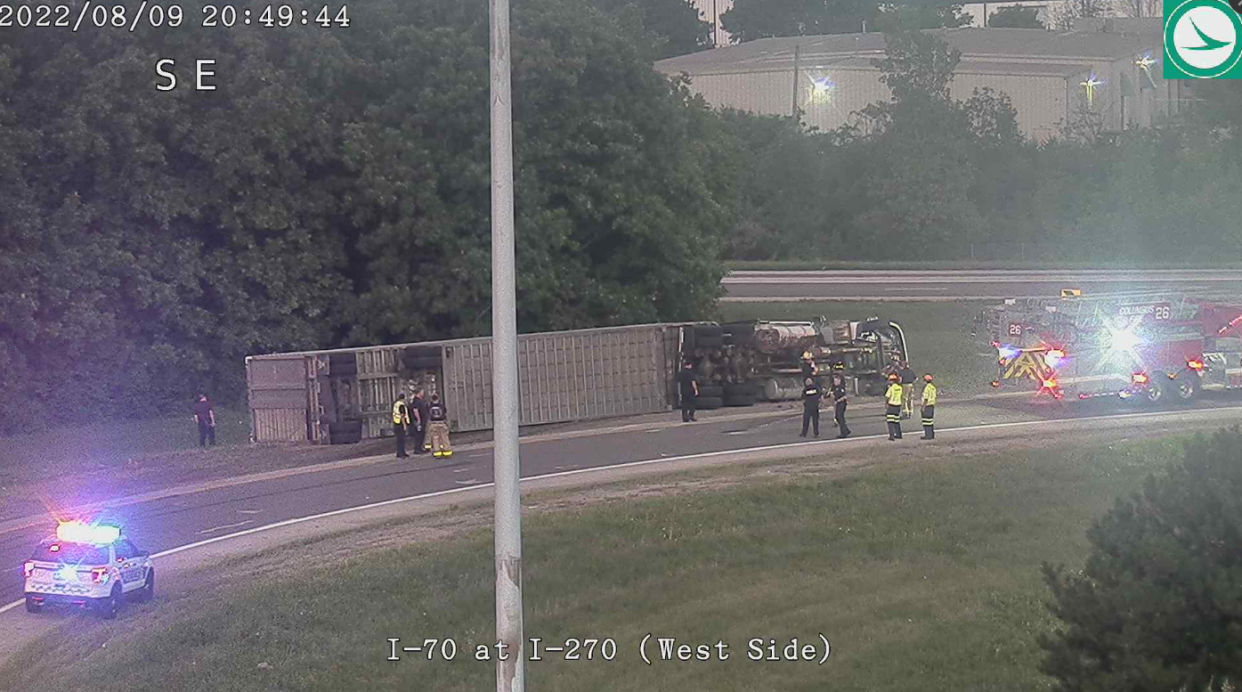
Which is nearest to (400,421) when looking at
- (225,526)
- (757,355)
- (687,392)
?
Answer: (225,526)

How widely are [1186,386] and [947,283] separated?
2296 cm

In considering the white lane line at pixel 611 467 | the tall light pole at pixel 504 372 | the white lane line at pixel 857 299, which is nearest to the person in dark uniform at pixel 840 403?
the white lane line at pixel 611 467

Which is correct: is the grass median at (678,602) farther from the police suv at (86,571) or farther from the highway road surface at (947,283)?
the highway road surface at (947,283)

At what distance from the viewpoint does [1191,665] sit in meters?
10.9

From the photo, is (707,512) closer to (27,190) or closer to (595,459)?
(595,459)

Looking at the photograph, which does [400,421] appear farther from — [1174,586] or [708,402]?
[1174,586]

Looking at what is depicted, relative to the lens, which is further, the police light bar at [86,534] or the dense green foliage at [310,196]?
the dense green foliage at [310,196]

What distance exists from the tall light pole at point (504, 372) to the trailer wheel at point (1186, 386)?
80.9 feet

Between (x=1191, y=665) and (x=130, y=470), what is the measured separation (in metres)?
A: 21.1

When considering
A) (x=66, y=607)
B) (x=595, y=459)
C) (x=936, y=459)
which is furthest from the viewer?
(x=595, y=459)

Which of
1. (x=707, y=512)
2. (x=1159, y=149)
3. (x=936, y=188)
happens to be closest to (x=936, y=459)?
(x=707, y=512)

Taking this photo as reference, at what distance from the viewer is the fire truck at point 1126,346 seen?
31.3 metres

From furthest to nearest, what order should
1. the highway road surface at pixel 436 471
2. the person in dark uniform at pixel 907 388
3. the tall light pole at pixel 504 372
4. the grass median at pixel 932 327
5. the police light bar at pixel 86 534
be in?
the grass median at pixel 932 327
the person in dark uniform at pixel 907 388
the highway road surface at pixel 436 471
the police light bar at pixel 86 534
the tall light pole at pixel 504 372

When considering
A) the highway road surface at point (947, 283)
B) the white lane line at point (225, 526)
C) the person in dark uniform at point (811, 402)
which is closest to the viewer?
the white lane line at point (225, 526)
